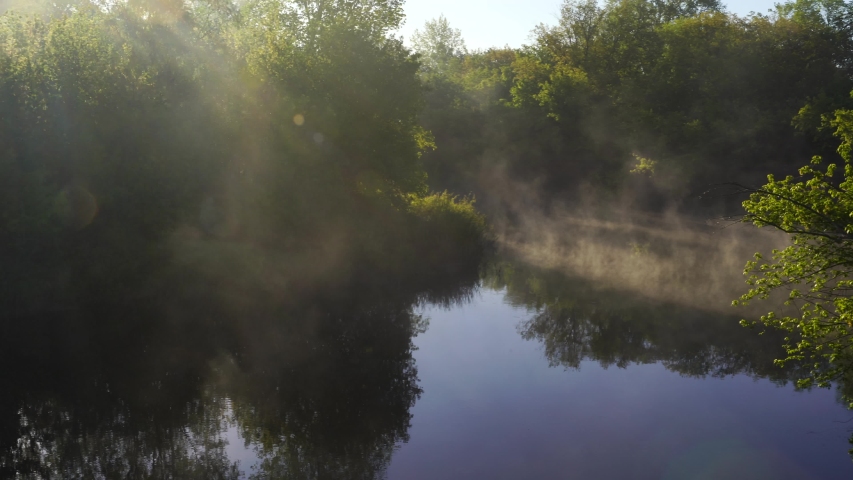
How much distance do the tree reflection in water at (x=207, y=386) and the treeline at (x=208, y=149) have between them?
2169mm

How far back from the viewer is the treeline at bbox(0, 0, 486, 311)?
21578mm

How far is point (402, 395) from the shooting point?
15953 millimetres

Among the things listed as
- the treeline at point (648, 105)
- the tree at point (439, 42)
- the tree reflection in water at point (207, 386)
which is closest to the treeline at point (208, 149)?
the tree reflection in water at point (207, 386)

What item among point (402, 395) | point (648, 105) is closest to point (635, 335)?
point (402, 395)

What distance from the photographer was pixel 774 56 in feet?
139

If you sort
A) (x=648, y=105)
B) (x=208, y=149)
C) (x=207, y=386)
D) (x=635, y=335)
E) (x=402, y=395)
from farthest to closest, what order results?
(x=648, y=105), (x=208, y=149), (x=635, y=335), (x=207, y=386), (x=402, y=395)

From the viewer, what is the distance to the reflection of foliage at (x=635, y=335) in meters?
18.2

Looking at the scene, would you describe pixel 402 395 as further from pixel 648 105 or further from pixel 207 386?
pixel 648 105

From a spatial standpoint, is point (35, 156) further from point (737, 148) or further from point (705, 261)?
point (737, 148)

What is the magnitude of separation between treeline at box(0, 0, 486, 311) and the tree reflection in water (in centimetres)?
217

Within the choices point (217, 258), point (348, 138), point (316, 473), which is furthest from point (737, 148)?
point (316, 473)

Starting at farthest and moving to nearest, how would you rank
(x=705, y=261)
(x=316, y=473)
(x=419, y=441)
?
(x=705, y=261)
(x=419, y=441)
(x=316, y=473)

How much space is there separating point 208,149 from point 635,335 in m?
14.9

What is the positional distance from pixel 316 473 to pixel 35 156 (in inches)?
592
